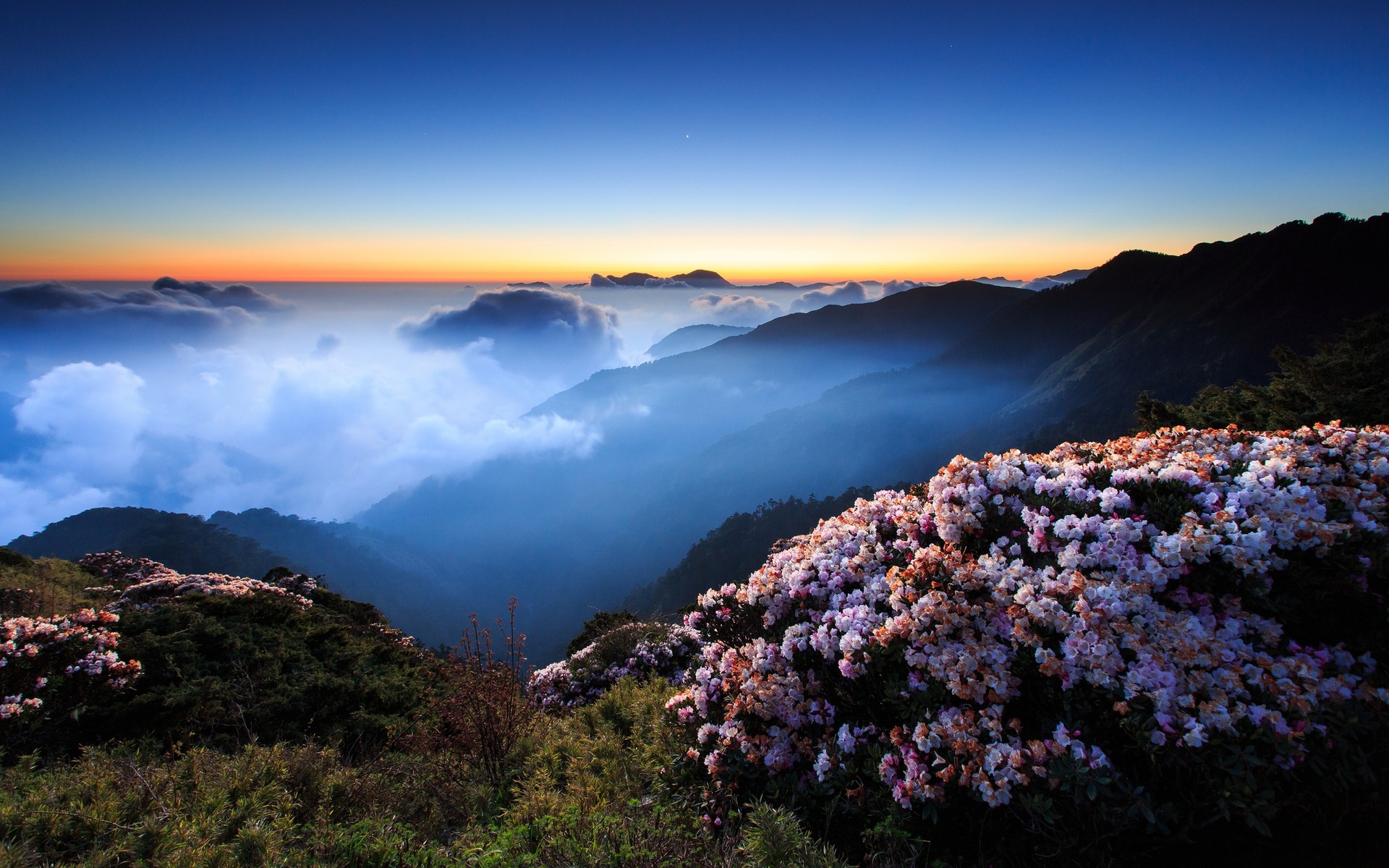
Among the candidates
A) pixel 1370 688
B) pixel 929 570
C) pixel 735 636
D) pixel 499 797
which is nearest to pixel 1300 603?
pixel 1370 688

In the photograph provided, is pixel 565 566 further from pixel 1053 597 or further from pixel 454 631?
pixel 1053 597

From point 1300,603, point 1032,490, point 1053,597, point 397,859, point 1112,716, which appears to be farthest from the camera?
point 1032,490

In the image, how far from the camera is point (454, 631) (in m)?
126

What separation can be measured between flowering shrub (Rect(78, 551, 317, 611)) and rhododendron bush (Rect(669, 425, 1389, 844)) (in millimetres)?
11289

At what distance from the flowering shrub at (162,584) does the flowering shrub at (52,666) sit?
3051 mm

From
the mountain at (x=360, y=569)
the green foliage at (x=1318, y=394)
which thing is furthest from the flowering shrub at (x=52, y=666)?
the mountain at (x=360, y=569)

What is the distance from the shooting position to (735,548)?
10119 centimetres

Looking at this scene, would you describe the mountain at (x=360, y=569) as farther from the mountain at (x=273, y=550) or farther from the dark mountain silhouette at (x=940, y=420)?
the dark mountain silhouette at (x=940, y=420)

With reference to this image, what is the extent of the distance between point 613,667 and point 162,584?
30.5ft

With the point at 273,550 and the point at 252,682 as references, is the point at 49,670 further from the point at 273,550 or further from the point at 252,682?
the point at 273,550

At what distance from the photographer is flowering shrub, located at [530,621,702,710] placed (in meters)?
10.7

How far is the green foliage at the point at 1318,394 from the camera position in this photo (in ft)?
77.7

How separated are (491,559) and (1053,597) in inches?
7858

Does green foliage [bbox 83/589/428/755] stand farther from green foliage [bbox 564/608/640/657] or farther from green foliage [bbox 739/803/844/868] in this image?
green foliage [bbox 564/608/640/657]
